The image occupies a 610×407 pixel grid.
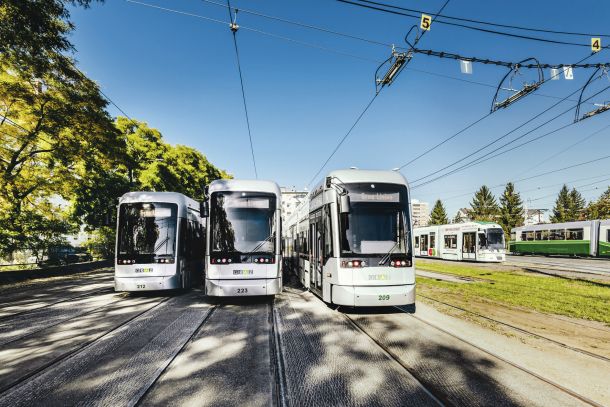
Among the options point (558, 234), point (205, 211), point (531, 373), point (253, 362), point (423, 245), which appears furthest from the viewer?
point (423, 245)

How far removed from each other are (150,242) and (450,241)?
27.4 metres

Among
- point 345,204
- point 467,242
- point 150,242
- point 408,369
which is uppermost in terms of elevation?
point 345,204

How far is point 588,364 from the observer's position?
499 cm

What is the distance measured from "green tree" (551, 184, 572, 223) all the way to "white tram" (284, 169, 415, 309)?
91.8 m

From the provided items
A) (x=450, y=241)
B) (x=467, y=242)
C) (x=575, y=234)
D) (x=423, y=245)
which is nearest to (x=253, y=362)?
(x=467, y=242)

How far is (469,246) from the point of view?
28875 millimetres

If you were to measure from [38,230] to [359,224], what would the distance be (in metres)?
18.4

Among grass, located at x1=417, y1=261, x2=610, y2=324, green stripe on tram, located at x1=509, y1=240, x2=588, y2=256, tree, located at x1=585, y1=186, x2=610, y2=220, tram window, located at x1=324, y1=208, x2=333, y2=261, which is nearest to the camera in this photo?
tram window, located at x1=324, y1=208, x2=333, y2=261

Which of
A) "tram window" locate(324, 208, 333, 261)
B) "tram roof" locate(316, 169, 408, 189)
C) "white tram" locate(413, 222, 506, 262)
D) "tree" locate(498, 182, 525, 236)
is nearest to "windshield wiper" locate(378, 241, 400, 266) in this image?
"tram window" locate(324, 208, 333, 261)

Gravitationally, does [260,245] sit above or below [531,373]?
above

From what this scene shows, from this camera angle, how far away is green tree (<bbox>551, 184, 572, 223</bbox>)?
268 feet

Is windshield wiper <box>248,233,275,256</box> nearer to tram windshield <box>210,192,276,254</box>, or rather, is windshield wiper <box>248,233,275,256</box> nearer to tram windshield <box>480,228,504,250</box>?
tram windshield <box>210,192,276,254</box>

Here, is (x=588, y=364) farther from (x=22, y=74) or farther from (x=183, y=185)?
(x=183, y=185)

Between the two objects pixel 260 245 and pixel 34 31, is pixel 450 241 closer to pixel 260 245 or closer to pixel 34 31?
pixel 260 245
